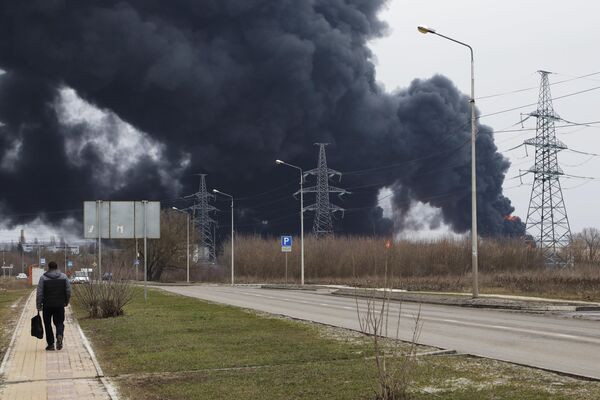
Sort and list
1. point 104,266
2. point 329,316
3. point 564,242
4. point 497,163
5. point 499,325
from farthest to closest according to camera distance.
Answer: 1. point 497,163
2. point 564,242
3. point 104,266
4. point 329,316
5. point 499,325

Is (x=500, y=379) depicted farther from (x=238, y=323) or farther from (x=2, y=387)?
(x=238, y=323)

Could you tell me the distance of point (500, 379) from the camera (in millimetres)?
8781

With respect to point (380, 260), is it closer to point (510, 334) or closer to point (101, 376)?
point (510, 334)

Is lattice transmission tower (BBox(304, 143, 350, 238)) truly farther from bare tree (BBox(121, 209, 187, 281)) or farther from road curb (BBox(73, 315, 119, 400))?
road curb (BBox(73, 315, 119, 400))

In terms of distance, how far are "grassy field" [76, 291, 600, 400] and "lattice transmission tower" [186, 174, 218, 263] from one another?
69.0m

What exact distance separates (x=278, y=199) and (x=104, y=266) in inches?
2903

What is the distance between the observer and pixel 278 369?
9906 millimetres

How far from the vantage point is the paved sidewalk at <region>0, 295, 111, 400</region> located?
841 centimetres

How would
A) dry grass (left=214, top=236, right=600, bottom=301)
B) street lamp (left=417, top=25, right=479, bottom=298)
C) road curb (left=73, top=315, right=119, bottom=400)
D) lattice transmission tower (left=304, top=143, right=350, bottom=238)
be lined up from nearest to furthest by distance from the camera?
1. road curb (left=73, top=315, right=119, bottom=400)
2. street lamp (left=417, top=25, right=479, bottom=298)
3. dry grass (left=214, top=236, right=600, bottom=301)
4. lattice transmission tower (left=304, top=143, right=350, bottom=238)

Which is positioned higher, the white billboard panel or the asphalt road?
the white billboard panel

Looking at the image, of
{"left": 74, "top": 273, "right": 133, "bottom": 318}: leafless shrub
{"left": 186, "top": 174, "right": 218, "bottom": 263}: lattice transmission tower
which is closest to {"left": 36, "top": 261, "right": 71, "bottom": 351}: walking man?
{"left": 74, "top": 273, "right": 133, "bottom": 318}: leafless shrub

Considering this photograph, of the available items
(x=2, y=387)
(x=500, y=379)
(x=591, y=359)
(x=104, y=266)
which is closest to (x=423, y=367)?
(x=500, y=379)

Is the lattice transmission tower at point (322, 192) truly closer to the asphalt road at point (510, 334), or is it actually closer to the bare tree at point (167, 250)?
the bare tree at point (167, 250)

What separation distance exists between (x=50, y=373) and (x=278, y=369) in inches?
122
